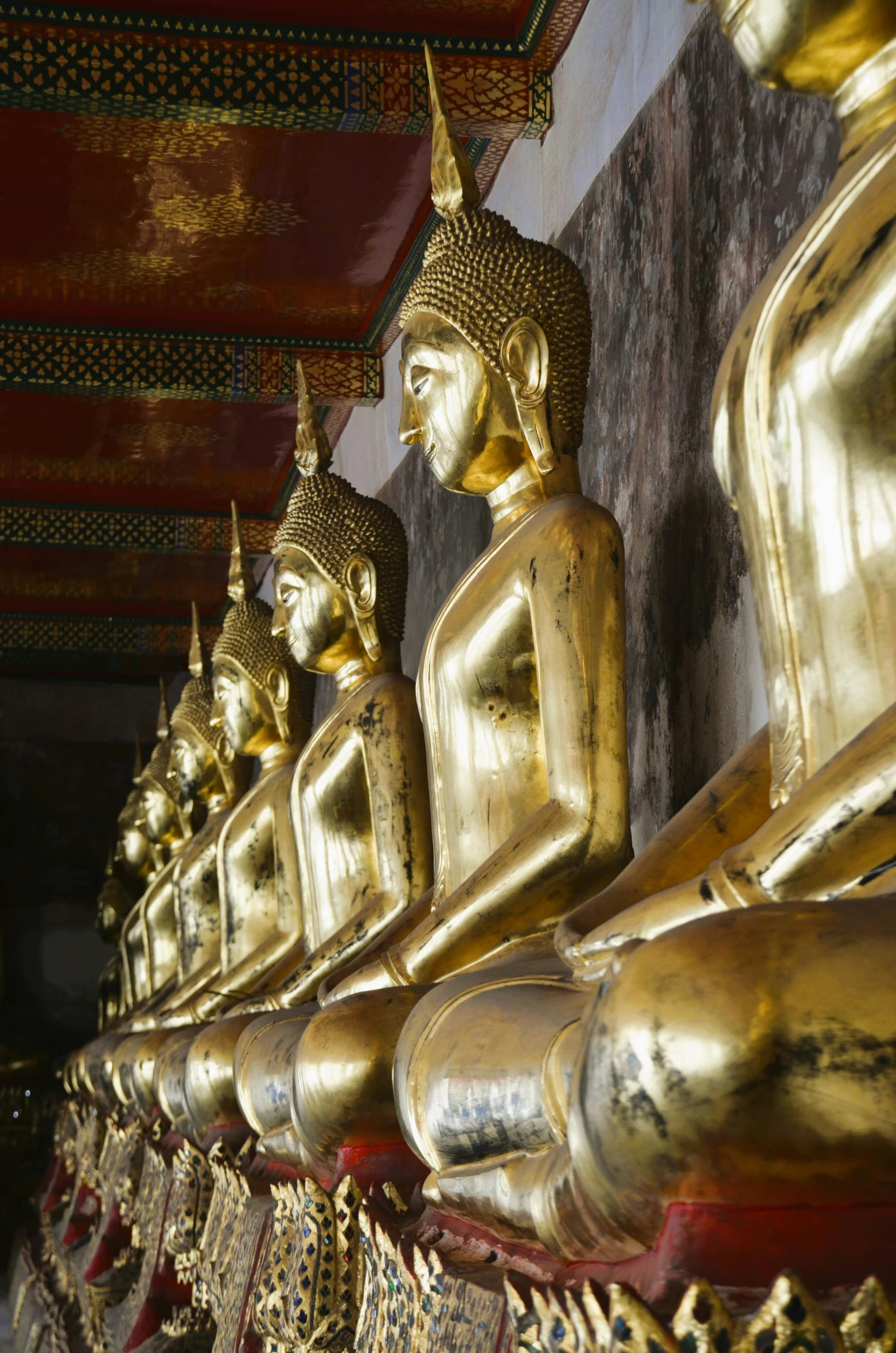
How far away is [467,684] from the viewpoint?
2.56m

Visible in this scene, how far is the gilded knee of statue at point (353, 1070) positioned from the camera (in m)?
2.12

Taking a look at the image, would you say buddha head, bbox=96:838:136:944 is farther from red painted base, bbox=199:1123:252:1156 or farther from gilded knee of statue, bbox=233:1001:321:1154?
gilded knee of statue, bbox=233:1001:321:1154

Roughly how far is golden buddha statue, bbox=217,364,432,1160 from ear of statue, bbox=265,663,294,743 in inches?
35.4

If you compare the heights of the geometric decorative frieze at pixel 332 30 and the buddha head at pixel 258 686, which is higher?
the geometric decorative frieze at pixel 332 30

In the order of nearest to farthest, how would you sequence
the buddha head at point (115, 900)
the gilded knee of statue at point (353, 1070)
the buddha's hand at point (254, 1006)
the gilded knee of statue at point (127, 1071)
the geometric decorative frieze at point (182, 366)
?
1. the gilded knee of statue at point (353, 1070)
2. the buddha's hand at point (254, 1006)
3. the gilded knee of statue at point (127, 1071)
4. the geometric decorative frieze at point (182, 366)
5. the buddha head at point (115, 900)

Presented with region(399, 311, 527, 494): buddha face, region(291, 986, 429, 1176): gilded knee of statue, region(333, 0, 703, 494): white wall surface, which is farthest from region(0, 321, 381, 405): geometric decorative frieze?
region(291, 986, 429, 1176): gilded knee of statue

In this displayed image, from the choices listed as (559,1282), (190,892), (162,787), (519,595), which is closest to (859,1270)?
(559,1282)

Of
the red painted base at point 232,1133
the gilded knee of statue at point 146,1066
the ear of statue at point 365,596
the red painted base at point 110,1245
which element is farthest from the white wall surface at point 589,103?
the red painted base at point 110,1245

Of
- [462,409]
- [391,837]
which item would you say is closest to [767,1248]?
[462,409]

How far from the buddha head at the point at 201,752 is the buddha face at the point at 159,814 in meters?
1.17

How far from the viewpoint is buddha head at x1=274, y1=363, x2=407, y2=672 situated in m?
3.57

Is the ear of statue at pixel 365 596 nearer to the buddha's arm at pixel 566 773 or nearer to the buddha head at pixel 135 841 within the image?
the buddha's arm at pixel 566 773

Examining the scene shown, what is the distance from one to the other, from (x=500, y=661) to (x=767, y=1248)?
1.58 metres

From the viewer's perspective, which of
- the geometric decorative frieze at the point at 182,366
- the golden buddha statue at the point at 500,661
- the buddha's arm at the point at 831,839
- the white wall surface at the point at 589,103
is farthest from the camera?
the geometric decorative frieze at the point at 182,366
